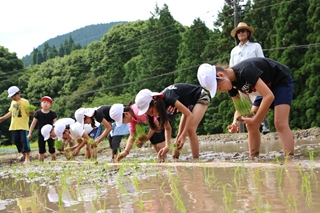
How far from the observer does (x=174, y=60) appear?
37.0m

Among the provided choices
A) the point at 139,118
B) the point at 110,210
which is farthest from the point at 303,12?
the point at 110,210

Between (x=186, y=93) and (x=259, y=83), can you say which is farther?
(x=186, y=93)

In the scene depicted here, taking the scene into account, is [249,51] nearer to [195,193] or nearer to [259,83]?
[259,83]

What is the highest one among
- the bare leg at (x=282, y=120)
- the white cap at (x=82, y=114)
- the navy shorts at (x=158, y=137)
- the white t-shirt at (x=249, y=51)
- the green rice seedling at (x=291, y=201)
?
the white t-shirt at (x=249, y=51)

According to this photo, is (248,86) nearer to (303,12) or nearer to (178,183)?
(178,183)

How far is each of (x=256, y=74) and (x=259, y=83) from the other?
96 millimetres

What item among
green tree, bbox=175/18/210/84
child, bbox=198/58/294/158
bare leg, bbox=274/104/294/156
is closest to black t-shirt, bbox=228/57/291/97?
child, bbox=198/58/294/158

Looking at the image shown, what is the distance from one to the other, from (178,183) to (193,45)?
98.3ft

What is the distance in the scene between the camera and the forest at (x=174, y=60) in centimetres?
2186

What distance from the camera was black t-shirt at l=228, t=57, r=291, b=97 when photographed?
4.44 metres

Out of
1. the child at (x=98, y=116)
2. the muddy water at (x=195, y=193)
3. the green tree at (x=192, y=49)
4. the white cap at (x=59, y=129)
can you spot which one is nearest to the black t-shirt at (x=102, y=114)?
the child at (x=98, y=116)

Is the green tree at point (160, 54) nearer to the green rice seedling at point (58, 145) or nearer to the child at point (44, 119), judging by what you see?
the child at point (44, 119)

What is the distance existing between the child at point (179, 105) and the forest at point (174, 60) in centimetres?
1575

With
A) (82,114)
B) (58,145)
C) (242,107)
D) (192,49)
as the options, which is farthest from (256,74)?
(192,49)
